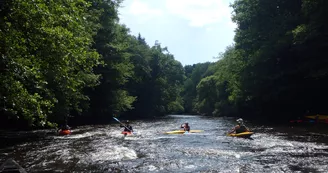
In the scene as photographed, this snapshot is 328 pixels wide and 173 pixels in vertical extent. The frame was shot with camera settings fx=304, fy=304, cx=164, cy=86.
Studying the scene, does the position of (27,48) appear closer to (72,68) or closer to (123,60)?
(72,68)

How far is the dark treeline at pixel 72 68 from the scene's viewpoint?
28.1 feet

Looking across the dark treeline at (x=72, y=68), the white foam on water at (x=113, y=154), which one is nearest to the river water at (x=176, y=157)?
the white foam on water at (x=113, y=154)

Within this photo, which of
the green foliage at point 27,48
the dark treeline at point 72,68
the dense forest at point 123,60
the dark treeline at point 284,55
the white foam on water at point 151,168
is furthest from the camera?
the dark treeline at point 284,55

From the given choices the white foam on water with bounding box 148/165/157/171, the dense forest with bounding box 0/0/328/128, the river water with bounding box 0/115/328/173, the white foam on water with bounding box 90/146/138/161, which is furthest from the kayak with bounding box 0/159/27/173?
the white foam on water with bounding box 90/146/138/161

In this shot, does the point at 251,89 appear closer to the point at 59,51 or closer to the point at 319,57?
the point at 319,57

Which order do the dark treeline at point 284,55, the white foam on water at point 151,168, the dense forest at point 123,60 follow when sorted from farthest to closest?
the dark treeline at point 284,55
the dense forest at point 123,60
the white foam on water at point 151,168

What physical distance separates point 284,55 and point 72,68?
23469 millimetres

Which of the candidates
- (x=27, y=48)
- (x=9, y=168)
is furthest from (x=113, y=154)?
(x=9, y=168)

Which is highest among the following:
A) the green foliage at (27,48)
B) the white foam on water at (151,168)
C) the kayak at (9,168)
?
the green foliage at (27,48)

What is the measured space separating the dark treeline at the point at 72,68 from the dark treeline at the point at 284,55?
46.2 feet

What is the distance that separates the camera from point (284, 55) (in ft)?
98.7

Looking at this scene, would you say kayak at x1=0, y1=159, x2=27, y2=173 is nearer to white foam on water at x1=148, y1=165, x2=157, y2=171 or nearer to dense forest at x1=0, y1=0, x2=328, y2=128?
dense forest at x1=0, y1=0, x2=328, y2=128

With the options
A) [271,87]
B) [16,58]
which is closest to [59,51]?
[16,58]

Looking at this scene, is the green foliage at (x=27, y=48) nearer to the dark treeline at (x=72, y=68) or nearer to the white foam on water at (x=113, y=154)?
the dark treeline at (x=72, y=68)
